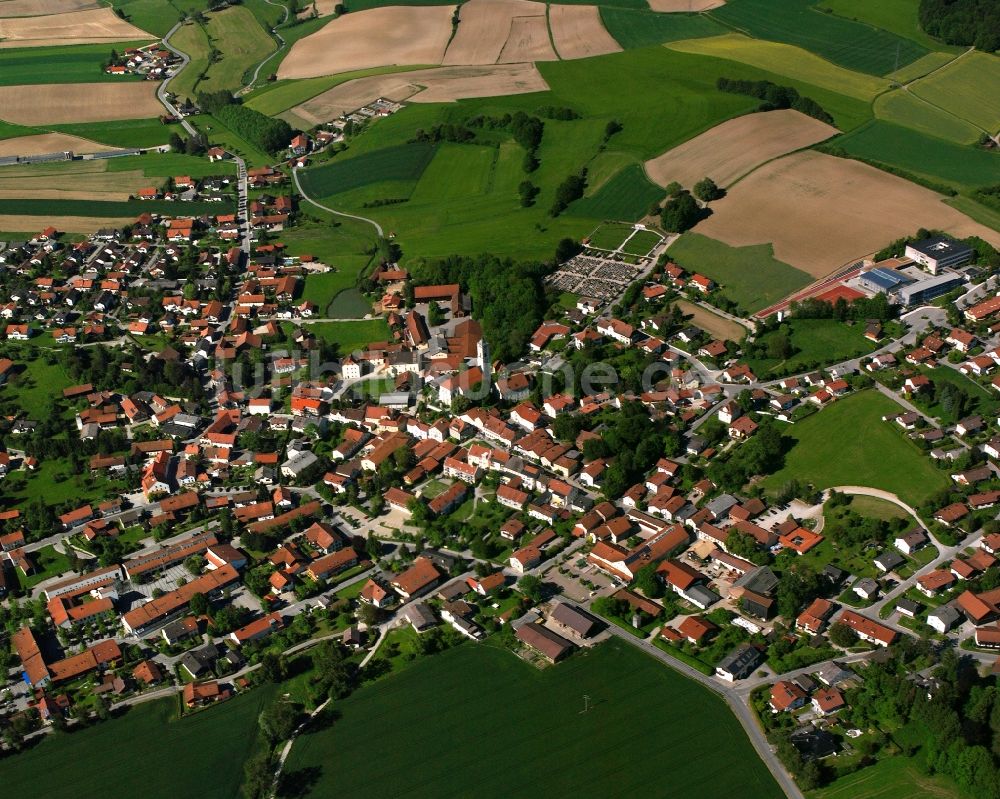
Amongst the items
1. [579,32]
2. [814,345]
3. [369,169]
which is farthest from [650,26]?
[814,345]

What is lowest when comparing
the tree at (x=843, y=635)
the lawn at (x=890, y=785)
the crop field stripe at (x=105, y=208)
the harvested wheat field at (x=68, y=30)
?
the lawn at (x=890, y=785)

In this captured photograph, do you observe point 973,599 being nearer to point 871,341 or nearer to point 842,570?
point 842,570

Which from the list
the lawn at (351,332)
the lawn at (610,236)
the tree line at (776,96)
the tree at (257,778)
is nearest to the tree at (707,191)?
the lawn at (610,236)

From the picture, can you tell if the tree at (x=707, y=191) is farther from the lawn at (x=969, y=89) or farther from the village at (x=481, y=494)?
the lawn at (x=969, y=89)

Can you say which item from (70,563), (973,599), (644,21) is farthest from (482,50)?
(973,599)

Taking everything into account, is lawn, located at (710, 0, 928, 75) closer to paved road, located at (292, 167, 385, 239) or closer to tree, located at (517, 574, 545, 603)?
paved road, located at (292, 167, 385, 239)
